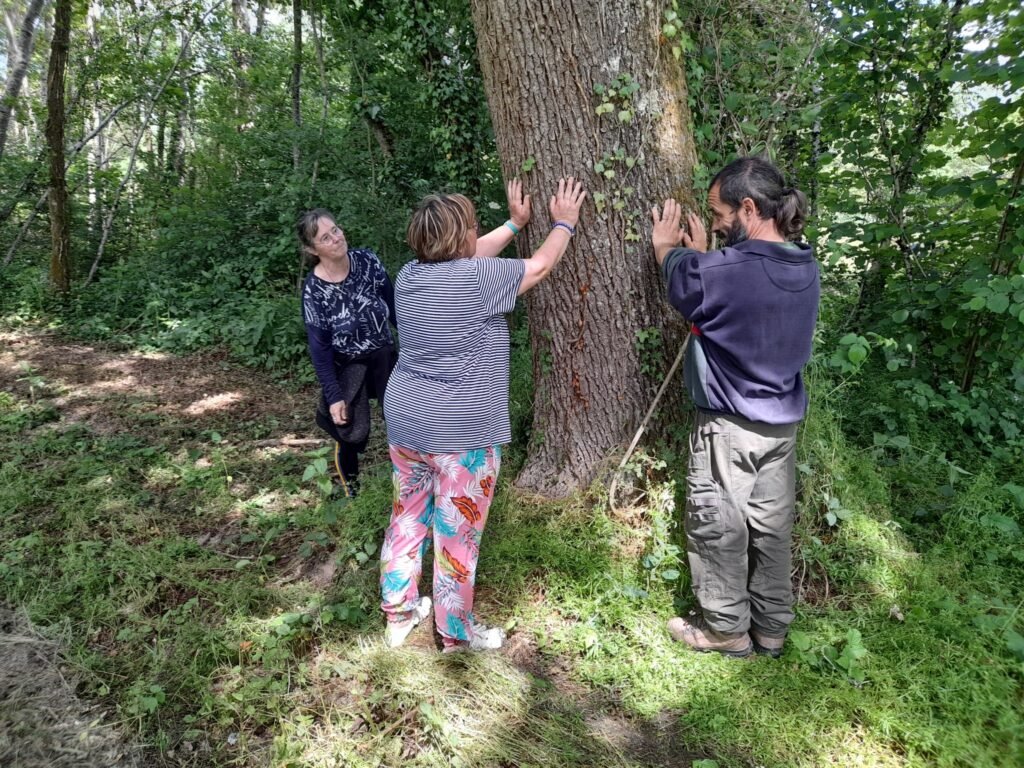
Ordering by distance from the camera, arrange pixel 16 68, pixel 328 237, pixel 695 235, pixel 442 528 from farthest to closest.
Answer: pixel 16 68
pixel 328 237
pixel 695 235
pixel 442 528

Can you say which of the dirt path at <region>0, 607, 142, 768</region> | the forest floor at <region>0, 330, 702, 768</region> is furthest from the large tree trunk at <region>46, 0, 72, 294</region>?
the dirt path at <region>0, 607, 142, 768</region>

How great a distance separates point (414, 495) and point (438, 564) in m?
0.32

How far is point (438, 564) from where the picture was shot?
2.60m

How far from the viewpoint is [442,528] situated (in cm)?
253

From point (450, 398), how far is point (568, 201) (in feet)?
3.54

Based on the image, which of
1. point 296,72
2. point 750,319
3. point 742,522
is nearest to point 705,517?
point 742,522

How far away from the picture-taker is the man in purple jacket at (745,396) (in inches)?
90.6

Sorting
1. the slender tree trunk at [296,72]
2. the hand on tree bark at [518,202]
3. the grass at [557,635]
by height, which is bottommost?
the grass at [557,635]

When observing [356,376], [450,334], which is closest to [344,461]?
[356,376]

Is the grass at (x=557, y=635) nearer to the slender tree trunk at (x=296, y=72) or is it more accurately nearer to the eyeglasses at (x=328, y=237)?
the eyeglasses at (x=328, y=237)

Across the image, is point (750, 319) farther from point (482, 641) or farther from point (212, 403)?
point (212, 403)

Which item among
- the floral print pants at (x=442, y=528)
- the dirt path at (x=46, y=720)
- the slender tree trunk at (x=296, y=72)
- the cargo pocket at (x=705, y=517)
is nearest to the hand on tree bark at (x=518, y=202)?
the floral print pants at (x=442, y=528)

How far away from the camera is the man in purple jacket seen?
7.55ft

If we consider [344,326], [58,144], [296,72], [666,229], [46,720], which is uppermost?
[296,72]
